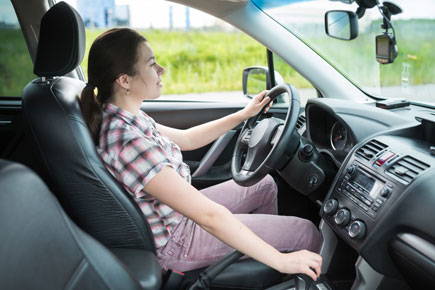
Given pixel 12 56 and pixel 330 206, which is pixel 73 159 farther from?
pixel 12 56

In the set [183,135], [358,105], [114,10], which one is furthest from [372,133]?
[114,10]

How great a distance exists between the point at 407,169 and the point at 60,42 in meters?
1.19

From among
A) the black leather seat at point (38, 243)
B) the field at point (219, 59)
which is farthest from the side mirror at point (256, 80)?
the black leather seat at point (38, 243)

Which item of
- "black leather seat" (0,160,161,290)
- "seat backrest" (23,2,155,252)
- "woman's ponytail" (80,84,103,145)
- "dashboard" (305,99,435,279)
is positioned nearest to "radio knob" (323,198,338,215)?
"dashboard" (305,99,435,279)

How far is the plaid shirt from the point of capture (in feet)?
4.77

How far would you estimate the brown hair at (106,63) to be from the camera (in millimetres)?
1575

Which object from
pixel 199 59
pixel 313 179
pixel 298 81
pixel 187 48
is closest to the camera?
pixel 313 179

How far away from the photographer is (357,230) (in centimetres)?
155

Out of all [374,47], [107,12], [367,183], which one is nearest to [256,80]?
[374,47]

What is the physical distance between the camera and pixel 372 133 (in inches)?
69.9

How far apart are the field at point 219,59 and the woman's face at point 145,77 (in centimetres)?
12

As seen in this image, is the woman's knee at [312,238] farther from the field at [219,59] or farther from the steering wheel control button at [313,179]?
the field at [219,59]

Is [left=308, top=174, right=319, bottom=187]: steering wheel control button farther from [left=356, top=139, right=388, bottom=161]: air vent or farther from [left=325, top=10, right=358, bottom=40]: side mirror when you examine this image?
[left=325, top=10, right=358, bottom=40]: side mirror

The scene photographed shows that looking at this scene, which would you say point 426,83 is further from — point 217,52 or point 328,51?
→ point 217,52
